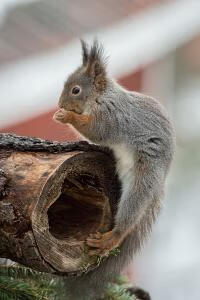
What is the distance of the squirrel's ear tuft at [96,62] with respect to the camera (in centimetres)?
158

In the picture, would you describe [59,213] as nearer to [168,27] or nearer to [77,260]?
[77,260]

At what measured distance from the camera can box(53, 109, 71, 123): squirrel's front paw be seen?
153cm

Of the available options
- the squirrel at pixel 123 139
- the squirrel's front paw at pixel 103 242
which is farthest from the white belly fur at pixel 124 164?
the squirrel's front paw at pixel 103 242

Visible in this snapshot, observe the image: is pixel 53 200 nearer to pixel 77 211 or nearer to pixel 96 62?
pixel 77 211

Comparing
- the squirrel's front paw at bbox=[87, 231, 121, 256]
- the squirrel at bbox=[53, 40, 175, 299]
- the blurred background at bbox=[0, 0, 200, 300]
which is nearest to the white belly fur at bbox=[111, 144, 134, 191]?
the squirrel at bbox=[53, 40, 175, 299]

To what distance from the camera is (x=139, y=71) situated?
10.8 ft

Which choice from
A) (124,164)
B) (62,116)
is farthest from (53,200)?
(62,116)

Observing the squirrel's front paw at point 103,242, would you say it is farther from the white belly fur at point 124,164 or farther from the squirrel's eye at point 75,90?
the squirrel's eye at point 75,90

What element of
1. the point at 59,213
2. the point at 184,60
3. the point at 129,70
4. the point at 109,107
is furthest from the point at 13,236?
the point at 184,60

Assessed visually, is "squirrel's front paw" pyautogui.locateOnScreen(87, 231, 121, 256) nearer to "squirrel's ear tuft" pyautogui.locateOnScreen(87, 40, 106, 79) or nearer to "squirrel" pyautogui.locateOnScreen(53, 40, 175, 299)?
"squirrel" pyautogui.locateOnScreen(53, 40, 175, 299)

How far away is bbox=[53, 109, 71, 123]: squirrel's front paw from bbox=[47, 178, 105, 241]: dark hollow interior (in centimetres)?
20

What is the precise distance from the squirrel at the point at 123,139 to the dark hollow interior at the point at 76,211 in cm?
4

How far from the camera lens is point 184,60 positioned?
12.4 feet

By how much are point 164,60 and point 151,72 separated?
0.16 meters
